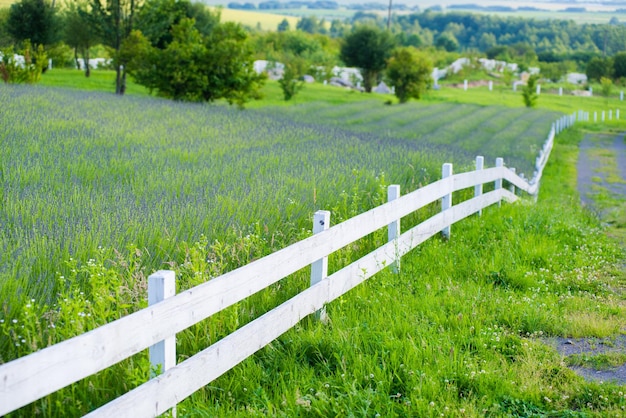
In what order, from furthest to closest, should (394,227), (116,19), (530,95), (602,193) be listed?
(530,95) < (116,19) < (602,193) < (394,227)

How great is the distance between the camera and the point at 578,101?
7856cm

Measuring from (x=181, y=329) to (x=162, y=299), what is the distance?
0.84ft

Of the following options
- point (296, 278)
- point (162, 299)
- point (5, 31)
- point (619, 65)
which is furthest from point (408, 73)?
point (619, 65)

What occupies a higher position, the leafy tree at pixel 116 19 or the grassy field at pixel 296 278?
the leafy tree at pixel 116 19

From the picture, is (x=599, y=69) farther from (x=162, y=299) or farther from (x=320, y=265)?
(x=162, y=299)

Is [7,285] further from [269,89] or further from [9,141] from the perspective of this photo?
[269,89]

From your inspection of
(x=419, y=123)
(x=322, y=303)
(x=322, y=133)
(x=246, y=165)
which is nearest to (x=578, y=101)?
(x=419, y=123)

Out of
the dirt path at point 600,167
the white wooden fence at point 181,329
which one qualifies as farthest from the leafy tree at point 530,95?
the white wooden fence at point 181,329

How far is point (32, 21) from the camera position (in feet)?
165

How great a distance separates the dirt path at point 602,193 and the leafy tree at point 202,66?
1421 centimetres

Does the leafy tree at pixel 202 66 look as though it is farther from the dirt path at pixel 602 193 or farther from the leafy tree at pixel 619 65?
the leafy tree at pixel 619 65

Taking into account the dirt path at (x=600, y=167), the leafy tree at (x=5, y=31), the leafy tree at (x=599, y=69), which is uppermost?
the leafy tree at (x=5, y=31)

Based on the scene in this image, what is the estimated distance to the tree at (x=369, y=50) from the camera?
7044 cm

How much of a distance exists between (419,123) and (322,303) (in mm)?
28643
